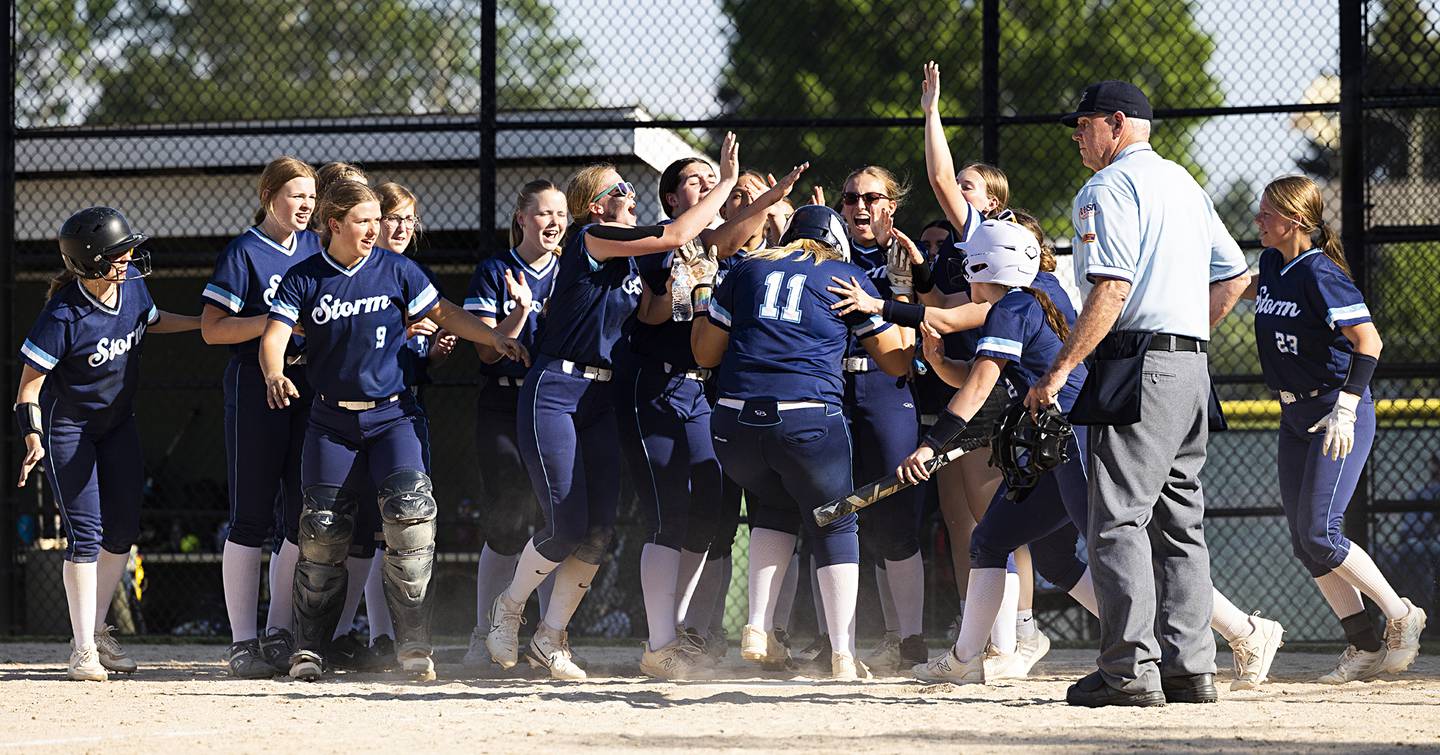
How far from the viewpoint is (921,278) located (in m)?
5.95

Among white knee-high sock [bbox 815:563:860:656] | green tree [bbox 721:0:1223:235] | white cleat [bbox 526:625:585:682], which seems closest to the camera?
white knee-high sock [bbox 815:563:860:656]

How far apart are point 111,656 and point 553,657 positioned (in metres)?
1.80

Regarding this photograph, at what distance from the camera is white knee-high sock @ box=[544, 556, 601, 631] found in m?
5.81

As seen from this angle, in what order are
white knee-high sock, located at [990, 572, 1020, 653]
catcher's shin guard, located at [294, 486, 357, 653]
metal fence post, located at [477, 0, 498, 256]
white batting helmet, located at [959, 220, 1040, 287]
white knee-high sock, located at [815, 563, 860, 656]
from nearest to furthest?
white batting helmet, located at [959, 220, 1040, 287] < white knee-high sock, located at [815, 563, 860, 656] < white knee-high sock, located at [990, 572, 1020, 653] < catcher's shin guard, located at [294, 486, 357, 653] < metal fence post, located at [477, 0, 498, 256]

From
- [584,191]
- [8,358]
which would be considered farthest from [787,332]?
[8,358]

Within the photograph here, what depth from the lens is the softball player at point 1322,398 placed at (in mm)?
5527

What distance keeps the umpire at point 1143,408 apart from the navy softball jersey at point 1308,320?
1.04 meters

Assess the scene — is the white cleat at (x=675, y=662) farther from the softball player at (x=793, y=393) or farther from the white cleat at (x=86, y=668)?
the white cleat at (x=86, y=668)

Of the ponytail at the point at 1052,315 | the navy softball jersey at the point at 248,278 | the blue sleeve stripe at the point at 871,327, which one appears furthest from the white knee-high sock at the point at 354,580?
the ponytail at the point at 1052,315

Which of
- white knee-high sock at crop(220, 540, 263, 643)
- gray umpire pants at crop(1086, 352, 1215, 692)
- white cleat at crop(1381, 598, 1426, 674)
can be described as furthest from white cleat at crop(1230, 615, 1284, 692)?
white knee-high sock at crop(220, 540, 263, 643)

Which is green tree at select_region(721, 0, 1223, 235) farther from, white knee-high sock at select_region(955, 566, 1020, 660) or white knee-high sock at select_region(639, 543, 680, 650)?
white knee-high sock at select_region(955, 566, 1020, 660)

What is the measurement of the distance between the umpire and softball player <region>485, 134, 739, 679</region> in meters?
1.53

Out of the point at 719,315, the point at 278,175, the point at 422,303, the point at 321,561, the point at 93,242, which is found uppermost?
the point at 278,175

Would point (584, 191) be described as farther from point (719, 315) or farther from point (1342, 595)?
point (1342, 595)
